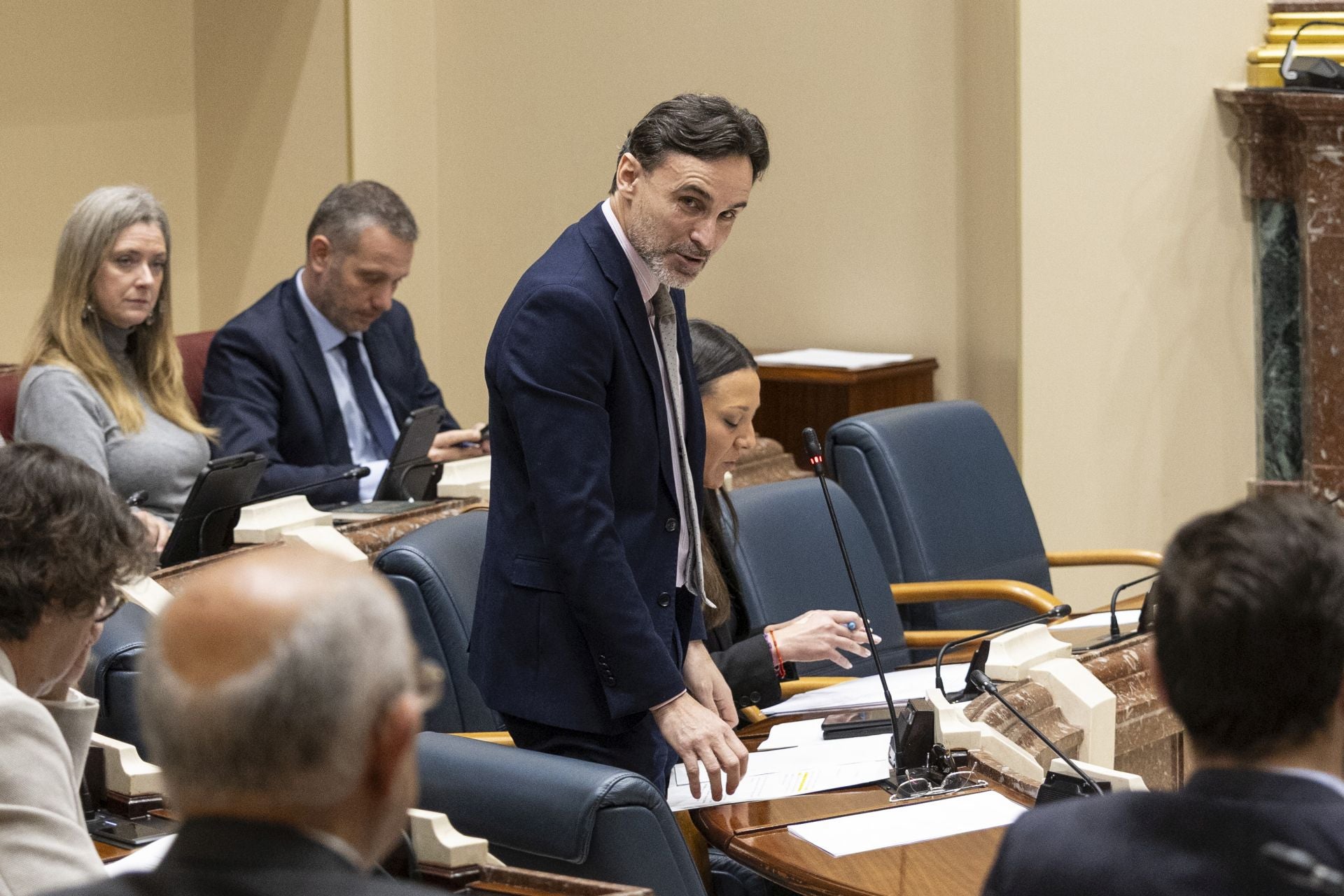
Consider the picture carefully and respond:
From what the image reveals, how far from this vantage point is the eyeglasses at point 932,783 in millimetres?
2162

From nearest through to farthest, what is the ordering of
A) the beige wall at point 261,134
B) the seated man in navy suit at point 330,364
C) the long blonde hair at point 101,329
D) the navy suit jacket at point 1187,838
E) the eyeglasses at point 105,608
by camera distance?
the navy suit jacket at point 1187,838 < the eyeglasses at point 105,608 < the long blonde hair at point 101,329 < the seated man in navy suit at point 330,364 < the beige wall at point 261,134

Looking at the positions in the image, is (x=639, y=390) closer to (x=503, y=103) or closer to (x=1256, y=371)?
(x=1256, y=371)

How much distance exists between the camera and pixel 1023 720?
2186mm

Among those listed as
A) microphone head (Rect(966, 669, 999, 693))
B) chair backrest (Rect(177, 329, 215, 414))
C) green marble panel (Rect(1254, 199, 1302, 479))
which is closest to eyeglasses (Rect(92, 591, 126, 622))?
microphone head (Rect(966, 669, 999, 693))

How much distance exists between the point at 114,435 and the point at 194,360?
100cm

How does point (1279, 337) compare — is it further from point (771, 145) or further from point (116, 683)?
point (116, 683)

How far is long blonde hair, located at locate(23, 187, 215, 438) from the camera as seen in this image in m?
3.74

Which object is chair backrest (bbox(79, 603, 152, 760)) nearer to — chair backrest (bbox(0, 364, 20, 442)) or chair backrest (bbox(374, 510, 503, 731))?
chair backrest (bbox(374, 510, 503, 731))

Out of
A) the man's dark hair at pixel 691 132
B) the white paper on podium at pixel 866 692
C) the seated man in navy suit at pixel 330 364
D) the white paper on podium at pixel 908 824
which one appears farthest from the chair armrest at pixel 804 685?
the seated man in navy suit at pixel 330 364

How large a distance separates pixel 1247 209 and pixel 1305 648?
436cm

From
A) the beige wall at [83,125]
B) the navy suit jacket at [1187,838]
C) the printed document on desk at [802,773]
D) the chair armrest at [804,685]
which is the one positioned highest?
the beige wall at [83,125]

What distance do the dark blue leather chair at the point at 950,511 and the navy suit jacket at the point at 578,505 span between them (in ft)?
5.04

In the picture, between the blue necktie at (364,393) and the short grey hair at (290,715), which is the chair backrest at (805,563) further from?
the short grey hair at (290,715)

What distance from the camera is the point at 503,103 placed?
6160 millimetres
